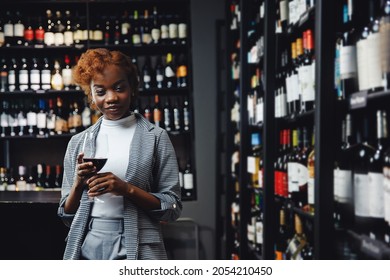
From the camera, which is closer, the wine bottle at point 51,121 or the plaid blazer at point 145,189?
the plaid blazer at point 145,189

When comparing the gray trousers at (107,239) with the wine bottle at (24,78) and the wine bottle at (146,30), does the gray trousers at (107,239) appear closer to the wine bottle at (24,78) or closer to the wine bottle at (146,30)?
the wine bottle at (24,78)

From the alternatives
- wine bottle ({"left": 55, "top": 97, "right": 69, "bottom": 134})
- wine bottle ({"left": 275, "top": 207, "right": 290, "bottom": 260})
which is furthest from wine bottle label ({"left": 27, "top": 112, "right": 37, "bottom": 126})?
wine bottle ({"left": 275, "top": 207, "right": 290, "bottom": 260})

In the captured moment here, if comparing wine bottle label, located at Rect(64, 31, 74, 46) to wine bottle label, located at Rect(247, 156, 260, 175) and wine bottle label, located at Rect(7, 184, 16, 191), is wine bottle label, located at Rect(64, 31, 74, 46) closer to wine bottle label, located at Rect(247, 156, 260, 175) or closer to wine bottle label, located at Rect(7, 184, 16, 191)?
wine bottle label, located at Rect(7, 184, 16, 191)

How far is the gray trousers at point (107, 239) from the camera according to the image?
1.30 metres

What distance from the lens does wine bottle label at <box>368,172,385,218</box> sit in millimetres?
1424

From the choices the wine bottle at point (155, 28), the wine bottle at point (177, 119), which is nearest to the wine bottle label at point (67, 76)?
the wine bottle at point (155, 28)

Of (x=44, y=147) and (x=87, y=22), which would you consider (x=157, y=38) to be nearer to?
(x=87, y=22)

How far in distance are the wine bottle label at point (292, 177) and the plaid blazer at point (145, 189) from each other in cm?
91

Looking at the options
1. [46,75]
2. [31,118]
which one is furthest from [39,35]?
[31,118]

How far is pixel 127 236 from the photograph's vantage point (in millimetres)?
1283

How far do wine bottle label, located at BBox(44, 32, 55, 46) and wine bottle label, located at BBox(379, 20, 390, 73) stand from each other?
2.57m
